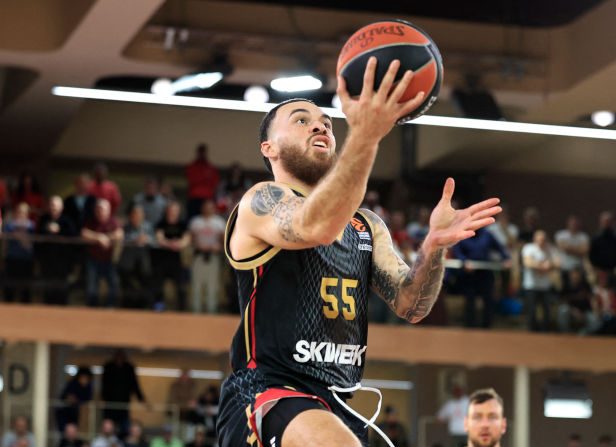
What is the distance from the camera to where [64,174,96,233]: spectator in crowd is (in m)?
14.8

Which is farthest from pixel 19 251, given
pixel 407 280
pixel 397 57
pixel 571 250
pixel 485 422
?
pixel 397 57

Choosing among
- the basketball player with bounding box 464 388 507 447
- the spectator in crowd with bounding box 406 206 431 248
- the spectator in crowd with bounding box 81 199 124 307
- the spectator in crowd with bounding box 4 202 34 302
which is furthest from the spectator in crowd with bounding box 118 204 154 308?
the basketball player with bounding box 464 388 507 447

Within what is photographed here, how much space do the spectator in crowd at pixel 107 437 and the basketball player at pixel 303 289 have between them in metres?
10.8

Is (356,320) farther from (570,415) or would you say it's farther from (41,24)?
(570,415)

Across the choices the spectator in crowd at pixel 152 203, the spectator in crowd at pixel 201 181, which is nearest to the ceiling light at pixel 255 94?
the spectator in crowd at pixel 201 181

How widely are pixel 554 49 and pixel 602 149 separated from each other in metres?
5.98

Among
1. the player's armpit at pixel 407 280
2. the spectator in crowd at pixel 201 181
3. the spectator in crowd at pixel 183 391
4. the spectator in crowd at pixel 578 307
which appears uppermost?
the spectator in crowd at pixel 201 181

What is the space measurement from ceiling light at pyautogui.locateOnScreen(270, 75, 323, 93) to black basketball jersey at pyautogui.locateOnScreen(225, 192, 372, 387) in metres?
11.3

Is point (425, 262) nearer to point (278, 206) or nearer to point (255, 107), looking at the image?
point (278, 206)

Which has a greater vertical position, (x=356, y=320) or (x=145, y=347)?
(x=145, y=347)

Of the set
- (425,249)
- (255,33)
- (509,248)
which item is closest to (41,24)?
(255,33)

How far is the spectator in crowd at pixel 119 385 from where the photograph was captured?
1497 cm

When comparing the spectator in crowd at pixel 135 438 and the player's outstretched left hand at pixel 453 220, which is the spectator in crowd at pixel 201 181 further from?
the player's outstretched left hand at pixel 453 220

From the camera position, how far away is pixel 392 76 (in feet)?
11.3
